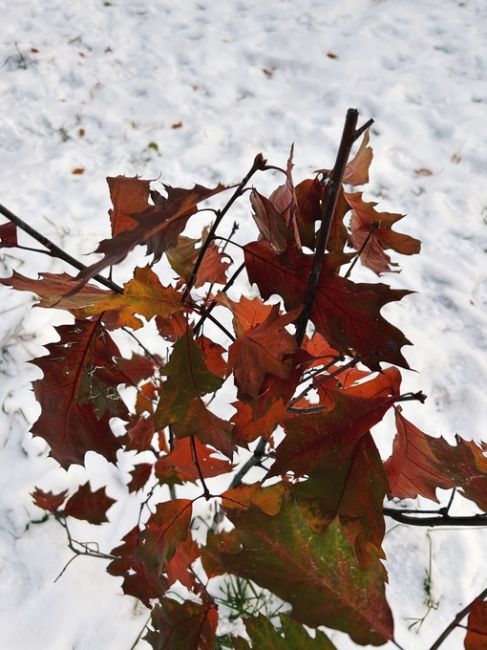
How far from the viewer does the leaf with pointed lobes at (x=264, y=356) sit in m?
0.65

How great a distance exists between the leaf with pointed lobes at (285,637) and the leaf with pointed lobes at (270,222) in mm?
346

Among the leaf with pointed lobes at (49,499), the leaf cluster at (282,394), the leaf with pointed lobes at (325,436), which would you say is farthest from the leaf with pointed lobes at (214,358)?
the leaf with pointed lobes at (49,499)

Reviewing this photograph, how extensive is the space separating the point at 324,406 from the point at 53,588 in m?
1.01

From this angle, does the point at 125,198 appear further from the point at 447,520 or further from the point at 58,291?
the point at 447,520

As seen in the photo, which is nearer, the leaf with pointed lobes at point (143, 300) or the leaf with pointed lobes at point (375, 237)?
the leaf with pointed lobes at point (143, 300)

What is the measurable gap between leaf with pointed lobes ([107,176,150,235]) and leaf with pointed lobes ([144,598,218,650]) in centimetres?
50

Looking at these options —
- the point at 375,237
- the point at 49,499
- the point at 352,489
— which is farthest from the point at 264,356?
the point at 49,499

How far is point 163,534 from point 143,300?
385 mm

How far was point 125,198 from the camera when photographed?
0.75 meters

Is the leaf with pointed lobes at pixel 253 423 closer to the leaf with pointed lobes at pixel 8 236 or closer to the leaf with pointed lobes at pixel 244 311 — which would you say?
the leaf with pointed lobes at pixel 244 311

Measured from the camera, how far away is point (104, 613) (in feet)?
4.69

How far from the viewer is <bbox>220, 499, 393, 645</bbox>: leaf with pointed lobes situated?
0.43 metres

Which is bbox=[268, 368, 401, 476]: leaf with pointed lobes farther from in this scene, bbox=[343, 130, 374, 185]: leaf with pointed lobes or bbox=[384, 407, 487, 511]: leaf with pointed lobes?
bbox=[343, 130, 374, 185]: leaf with pointed lobes

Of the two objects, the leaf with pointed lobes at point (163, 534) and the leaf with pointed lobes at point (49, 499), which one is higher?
the leaf with pointed lobes at point (49, 499)
